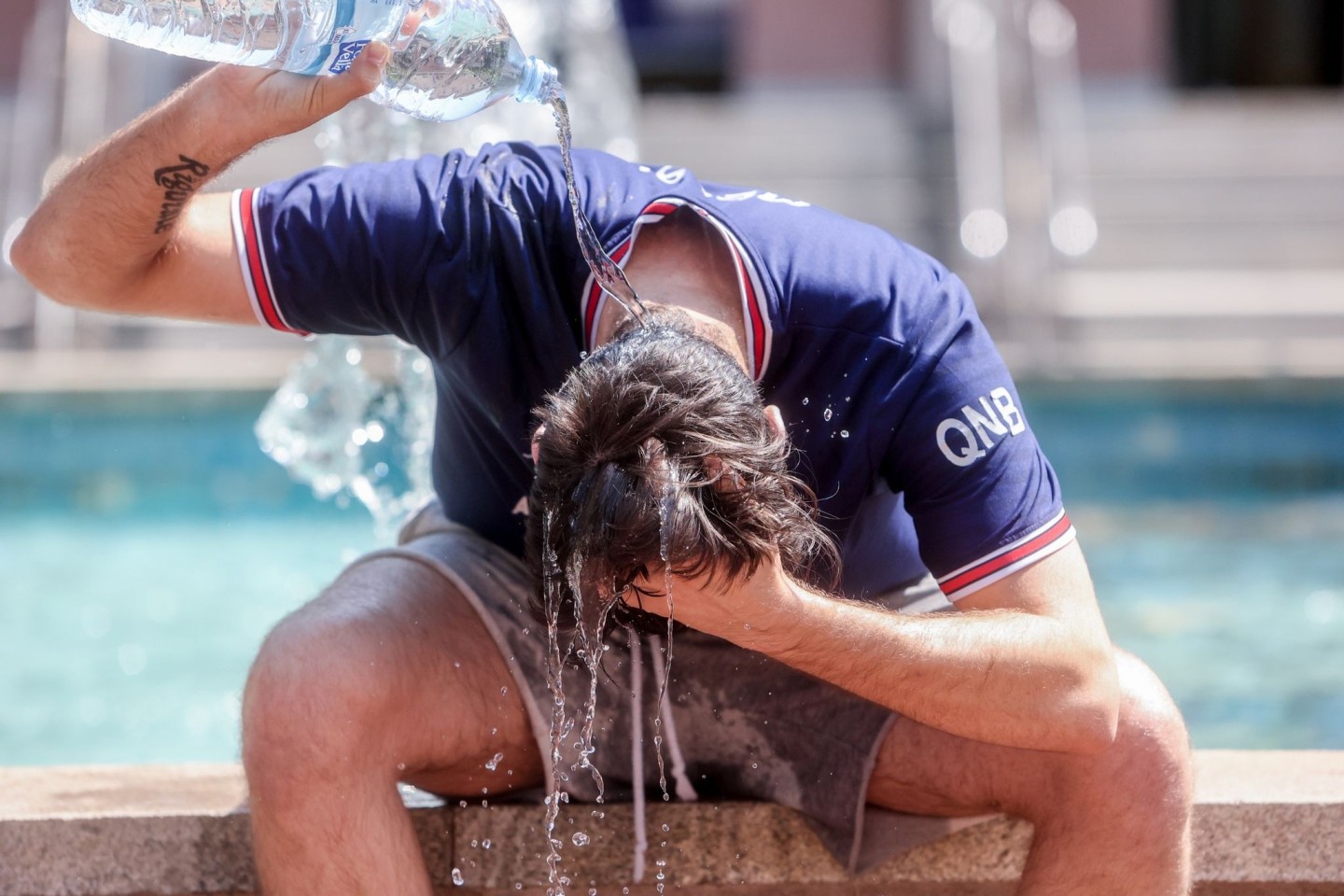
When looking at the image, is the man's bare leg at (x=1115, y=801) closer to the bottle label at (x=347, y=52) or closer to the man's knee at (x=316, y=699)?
the man's knee at (x=316, y=699)

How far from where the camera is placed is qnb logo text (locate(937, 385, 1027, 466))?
6.02ft

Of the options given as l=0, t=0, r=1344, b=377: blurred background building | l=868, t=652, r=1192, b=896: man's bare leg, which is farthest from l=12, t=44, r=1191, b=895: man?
l=0, t=0, r=1344, b=377: blurred background building

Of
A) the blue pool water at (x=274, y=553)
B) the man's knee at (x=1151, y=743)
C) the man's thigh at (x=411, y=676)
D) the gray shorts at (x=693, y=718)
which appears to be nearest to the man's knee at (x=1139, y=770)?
the man's knee at (x=1151, y=743)

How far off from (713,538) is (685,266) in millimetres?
488

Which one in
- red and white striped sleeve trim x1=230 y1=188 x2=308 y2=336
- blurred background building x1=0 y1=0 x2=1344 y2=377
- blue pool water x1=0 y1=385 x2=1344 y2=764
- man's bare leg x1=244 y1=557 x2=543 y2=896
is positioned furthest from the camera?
blurred background building x1=0 y1=0 x2=1344 y2=377

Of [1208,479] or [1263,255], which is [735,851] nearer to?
[1208,479]

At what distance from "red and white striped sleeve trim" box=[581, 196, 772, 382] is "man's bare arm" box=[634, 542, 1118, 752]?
334 millimetres

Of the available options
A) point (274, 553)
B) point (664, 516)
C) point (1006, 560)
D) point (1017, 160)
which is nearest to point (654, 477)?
point (664, 516)

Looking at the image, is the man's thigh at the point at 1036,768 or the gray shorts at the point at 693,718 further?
the gray shorts at the point at 693,718

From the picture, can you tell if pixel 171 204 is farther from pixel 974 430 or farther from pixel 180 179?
pixel 974 430

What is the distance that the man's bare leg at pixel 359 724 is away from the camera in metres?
1.76

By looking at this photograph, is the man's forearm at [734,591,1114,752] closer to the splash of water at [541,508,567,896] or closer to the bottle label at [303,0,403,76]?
the splash of water at [541,508,567,896]

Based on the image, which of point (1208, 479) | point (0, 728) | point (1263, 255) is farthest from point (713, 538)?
point (1263, 255)

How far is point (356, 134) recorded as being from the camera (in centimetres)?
395
